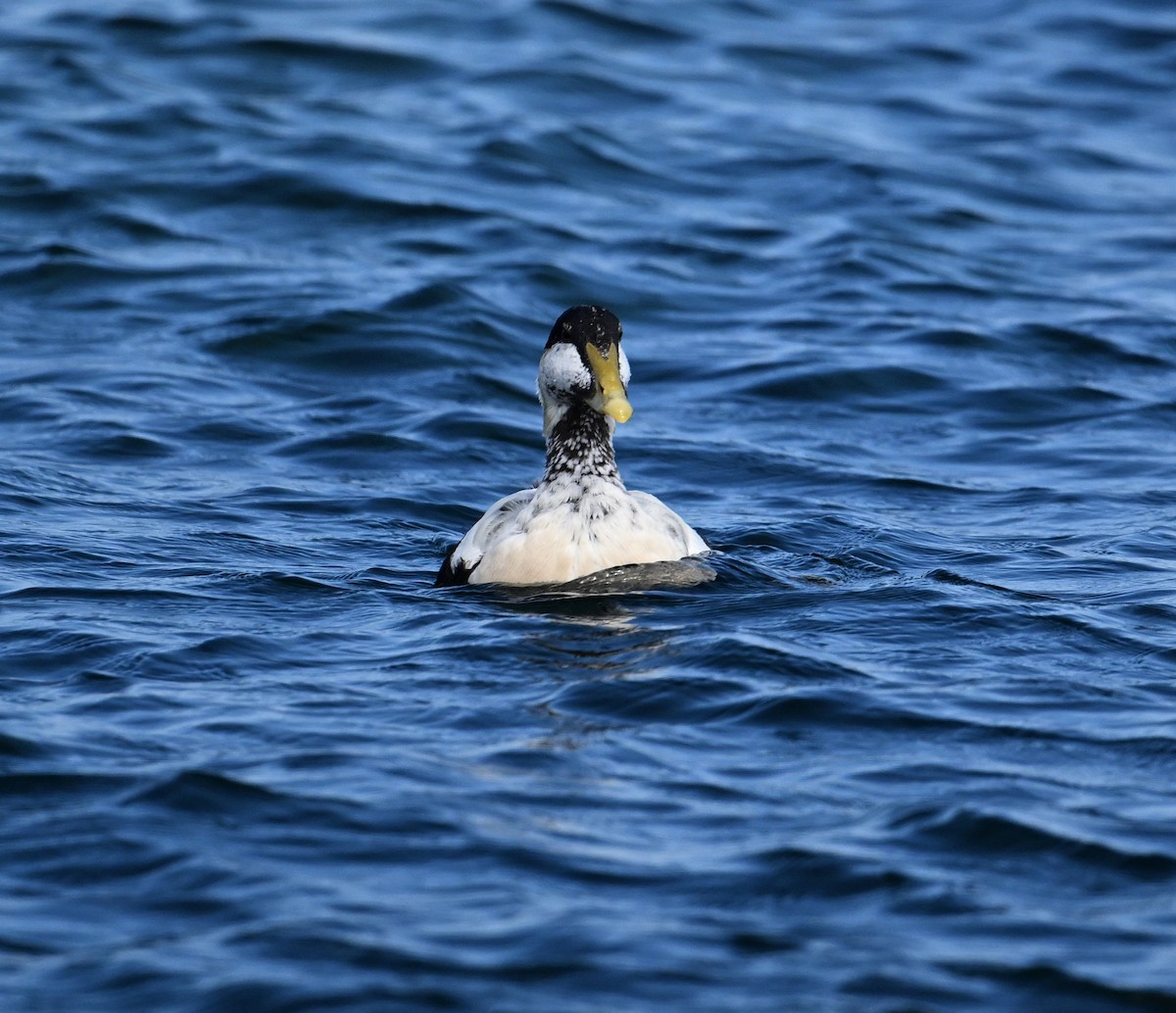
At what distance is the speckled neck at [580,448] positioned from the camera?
376 inches

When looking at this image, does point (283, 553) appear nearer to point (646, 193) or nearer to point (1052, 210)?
point (646, 193)

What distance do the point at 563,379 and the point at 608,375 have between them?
0.90ft

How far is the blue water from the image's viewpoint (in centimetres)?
591

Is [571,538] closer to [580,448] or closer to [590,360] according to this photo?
[580,448]

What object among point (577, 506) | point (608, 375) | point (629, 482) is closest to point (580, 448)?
point (577, 506)

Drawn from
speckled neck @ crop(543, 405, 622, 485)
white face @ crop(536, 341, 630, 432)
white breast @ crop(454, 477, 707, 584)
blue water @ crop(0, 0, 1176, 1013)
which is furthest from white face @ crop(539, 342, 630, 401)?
blue water @ crop(0, 0, 1176, 1013)

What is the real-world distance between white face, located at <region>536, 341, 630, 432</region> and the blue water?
3.31ft

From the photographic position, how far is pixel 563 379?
31.2 ft

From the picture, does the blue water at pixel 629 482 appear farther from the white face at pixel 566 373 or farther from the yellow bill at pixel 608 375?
the white face at pixel 566 373

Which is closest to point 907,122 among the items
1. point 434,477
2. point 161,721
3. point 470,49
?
point 470,49

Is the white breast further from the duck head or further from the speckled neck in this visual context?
the duck head

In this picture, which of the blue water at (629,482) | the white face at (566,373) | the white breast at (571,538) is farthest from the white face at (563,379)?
the blue water at (629,482)

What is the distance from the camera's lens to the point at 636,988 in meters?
Answer: 5.50

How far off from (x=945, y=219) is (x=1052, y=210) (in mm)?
1081
